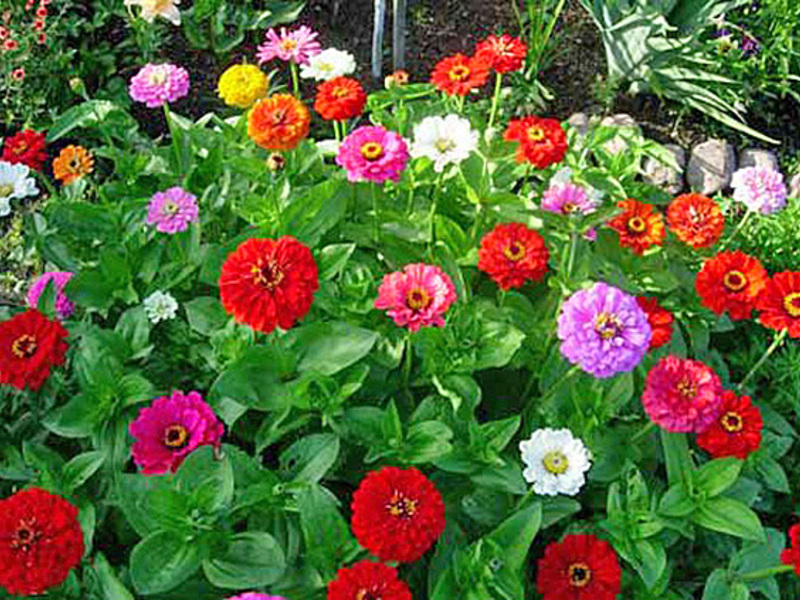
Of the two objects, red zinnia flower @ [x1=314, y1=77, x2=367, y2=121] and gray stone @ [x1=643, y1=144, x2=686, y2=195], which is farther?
gray stone @ [x1=643, y1=144, x2=686, y2=195]

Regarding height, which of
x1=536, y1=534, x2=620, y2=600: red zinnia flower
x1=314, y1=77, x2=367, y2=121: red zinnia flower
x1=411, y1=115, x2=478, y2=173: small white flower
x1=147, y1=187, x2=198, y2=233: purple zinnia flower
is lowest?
x1=536, y1=534, x2=620, y2=600: red zinnia flower

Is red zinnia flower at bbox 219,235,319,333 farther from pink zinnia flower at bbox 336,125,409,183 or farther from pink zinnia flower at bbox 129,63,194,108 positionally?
pink zinnia flower at bbox 129,63,194,108

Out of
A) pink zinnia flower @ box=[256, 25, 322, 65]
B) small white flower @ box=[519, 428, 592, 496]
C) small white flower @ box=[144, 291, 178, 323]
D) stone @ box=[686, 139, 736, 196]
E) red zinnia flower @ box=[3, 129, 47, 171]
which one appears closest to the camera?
small white flower @ box=[519, 428, 592, 496]

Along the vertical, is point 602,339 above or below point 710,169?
above

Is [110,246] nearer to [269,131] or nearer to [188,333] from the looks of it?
[188,333]

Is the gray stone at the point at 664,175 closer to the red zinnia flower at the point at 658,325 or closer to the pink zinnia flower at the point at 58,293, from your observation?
the red zinnia flower at the point at 658,325

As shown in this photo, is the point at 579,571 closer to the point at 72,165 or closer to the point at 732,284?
the point at 732,284

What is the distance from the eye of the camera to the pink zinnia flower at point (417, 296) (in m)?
1.53

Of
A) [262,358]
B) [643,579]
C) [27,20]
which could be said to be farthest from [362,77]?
[643,579]

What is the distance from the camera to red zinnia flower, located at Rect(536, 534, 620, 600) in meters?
1.48

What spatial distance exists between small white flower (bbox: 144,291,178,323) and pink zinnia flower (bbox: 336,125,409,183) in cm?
→ 41

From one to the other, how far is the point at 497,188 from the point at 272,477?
87cm

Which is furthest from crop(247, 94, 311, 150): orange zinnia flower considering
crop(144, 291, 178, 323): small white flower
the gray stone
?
the gray stone

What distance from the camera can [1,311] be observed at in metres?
1.94
